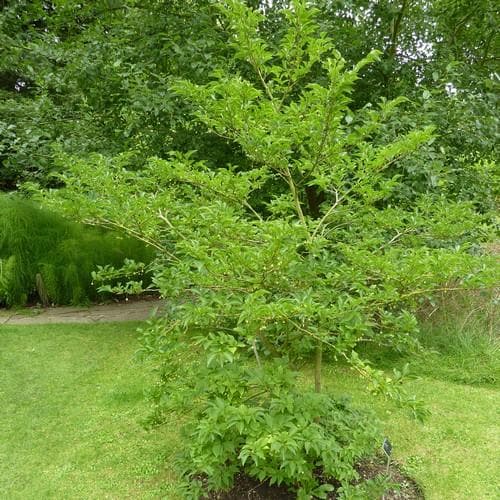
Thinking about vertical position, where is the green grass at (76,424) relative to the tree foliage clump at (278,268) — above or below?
below

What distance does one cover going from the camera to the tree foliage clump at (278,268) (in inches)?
68.0

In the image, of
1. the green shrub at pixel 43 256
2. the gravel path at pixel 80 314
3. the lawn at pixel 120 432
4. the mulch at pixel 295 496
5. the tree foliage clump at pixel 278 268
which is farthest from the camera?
the green shrub at pixel 43 256

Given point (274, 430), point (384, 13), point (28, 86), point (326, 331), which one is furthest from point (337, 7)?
point (28, 86)

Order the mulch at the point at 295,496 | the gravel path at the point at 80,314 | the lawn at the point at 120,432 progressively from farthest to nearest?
1. the gravel path at the point at 80,314
2. the lawn at the point at 120,432
3. the mulch at the point at 295,496

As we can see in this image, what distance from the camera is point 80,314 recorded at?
595cm

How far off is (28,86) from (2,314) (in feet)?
12.9

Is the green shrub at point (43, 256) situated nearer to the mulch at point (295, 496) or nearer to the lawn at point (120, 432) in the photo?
the lawn at point (120, 432)

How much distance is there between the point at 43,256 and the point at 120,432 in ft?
12.4

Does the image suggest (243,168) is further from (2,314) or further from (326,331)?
(2,314)

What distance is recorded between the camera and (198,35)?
4074mm

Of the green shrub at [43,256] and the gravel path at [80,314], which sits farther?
the green shrub at [43,256]

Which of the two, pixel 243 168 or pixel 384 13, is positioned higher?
pixel 384 13

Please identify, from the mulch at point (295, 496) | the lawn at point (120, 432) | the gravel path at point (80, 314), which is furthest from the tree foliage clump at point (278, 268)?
the gravel path at point (80, 314)

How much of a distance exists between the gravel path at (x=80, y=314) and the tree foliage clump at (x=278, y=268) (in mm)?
3454
